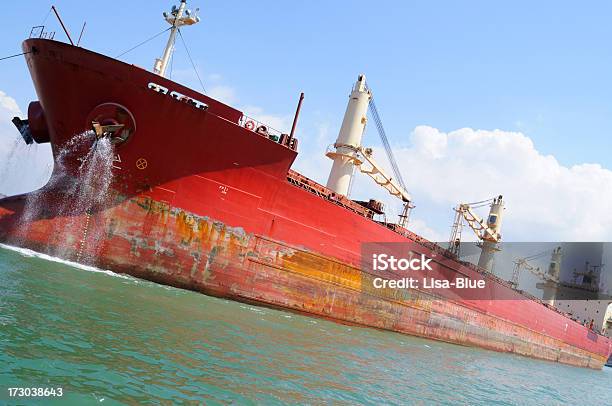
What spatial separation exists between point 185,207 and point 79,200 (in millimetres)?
2751

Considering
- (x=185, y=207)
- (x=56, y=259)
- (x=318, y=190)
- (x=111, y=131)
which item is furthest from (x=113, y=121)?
(x=318, y=190)

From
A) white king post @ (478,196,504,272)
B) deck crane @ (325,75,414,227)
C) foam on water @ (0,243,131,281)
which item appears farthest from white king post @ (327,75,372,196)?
white king post @ (478,196,504,272)

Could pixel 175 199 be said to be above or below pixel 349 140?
below

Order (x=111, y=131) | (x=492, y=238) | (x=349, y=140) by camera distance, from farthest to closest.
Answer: (x=492, y=238), (x=349, y=140), (x=111, y=131)

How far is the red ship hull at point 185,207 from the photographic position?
11.0 m

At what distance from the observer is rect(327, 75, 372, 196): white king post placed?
1965 centimetres

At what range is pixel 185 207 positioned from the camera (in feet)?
38.8

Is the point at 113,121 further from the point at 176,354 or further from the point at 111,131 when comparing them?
the point at 176,354

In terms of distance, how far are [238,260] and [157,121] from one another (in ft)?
15.0

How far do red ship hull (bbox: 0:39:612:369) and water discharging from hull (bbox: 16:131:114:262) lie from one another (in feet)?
0.11

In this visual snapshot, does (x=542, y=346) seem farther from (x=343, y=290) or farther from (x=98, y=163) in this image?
(x=98, y=163)

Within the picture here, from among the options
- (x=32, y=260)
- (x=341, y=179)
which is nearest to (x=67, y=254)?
(x=32, y=260)

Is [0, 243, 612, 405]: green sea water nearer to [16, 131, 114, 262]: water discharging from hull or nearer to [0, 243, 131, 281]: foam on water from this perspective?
[0, 243, 131, 281]: foam on water

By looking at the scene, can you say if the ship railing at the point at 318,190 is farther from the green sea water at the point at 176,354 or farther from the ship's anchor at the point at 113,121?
the ship's anchor at the point at 113,121
